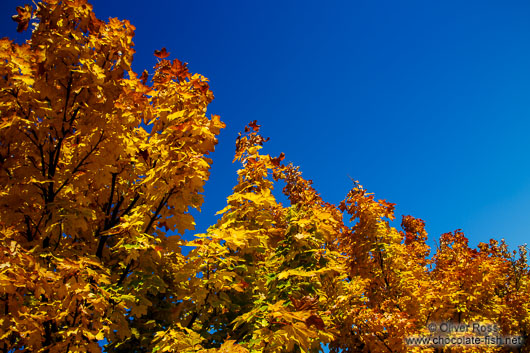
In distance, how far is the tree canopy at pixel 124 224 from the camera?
4.29 meters

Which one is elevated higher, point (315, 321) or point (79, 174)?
point (79, 174)

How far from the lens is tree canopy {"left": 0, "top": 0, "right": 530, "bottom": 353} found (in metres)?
4.29

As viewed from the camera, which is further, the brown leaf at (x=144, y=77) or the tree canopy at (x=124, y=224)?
the brown leaf at (x=144, y=77)

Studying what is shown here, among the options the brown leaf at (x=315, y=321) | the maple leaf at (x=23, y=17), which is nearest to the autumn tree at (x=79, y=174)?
the maple leaf at (x=23, y=17)

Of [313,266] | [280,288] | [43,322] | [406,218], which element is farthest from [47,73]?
[406,218]

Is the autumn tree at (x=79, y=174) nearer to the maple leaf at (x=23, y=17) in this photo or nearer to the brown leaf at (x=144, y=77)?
the maple leaf at (x=23, y=17)

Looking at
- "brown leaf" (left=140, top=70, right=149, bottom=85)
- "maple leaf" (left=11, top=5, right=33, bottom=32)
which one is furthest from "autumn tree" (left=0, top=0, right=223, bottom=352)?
"brown leaf" (left=140, top=70, right=149, bottom=85)

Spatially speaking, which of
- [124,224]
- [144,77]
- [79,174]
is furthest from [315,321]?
[144,77]

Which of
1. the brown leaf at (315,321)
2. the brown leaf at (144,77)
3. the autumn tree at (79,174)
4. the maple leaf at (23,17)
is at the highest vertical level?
the brown leaf at (144,77)

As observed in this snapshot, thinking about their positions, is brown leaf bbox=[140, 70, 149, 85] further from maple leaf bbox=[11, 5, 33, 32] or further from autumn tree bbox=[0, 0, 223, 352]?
maple leaf bbox=[11, 5, 33, 32]

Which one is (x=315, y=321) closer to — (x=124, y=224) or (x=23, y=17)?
(x=124, y=224)

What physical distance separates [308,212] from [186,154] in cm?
347

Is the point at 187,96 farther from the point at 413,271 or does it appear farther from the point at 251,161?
the point at 413,271

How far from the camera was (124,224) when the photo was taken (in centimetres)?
502
